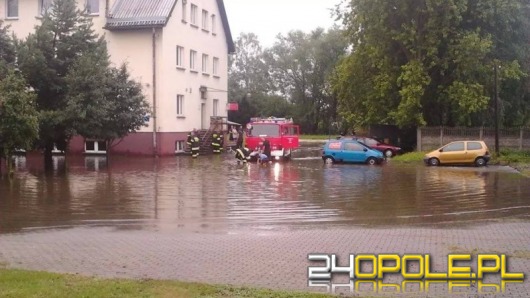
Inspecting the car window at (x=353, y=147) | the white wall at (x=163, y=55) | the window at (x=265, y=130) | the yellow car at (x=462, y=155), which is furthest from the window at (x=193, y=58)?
the yellow car at (x=462, y=155)

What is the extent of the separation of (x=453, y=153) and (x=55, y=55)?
69.5 ft

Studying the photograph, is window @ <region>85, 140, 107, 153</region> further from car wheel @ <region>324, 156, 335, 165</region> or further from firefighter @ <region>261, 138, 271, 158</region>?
car wheel @ <region>324, 156, 335, 165</region>

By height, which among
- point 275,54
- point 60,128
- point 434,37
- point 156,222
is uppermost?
point 275,54

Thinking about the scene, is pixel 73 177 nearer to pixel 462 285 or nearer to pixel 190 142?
pixel 190 142

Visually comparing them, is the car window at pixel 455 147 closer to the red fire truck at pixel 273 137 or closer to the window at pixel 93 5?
the red fire truck at pixel 273 137

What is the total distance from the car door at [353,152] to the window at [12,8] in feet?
80.7

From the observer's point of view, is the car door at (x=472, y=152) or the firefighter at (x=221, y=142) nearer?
the car door at (x=472, y=152)

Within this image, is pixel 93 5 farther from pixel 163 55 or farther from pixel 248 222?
pixel 248 222

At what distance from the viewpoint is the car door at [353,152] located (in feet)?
113

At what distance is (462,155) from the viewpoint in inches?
1304

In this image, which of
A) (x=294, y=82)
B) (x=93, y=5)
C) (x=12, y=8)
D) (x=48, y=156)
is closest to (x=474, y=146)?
(x=48, y=156)

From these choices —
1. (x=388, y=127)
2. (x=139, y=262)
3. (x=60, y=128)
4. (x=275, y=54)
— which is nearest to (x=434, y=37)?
(x=388, y=127)

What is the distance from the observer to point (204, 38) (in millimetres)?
46781

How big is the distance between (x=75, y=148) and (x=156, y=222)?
95.3 ft
